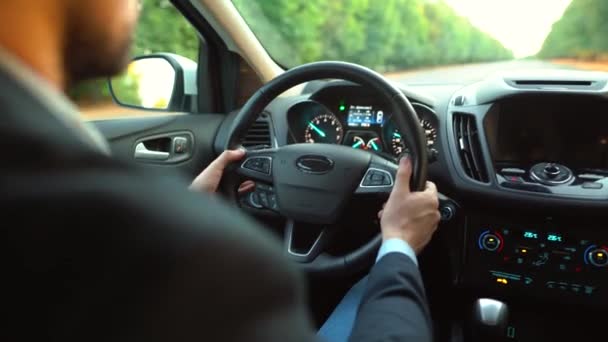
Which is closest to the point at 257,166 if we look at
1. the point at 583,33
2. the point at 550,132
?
the point at 550,132

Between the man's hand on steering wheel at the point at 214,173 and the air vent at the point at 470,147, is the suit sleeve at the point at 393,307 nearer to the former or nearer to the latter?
the man's hand on steering wheel at the point at 214,173

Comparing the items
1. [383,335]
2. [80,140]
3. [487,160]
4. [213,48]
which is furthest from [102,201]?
[213,48]

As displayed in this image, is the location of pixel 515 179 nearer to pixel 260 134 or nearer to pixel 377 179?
pixel 377 179

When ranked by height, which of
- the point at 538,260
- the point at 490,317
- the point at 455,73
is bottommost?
the point at 490,317

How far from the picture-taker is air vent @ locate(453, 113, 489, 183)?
2.57 meters

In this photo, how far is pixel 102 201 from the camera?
0.70m

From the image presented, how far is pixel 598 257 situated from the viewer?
2486mm

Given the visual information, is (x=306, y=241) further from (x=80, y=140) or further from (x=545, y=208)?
(x=80, y=140)

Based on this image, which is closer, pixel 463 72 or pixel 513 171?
pixel 513 171

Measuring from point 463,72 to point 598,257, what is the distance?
1.03m

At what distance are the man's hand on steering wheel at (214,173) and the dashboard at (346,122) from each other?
1.57 feet

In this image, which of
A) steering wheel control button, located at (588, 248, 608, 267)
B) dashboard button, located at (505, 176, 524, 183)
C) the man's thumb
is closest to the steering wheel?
the man's thumb

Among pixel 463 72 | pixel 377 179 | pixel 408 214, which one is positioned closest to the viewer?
pixel 408 214

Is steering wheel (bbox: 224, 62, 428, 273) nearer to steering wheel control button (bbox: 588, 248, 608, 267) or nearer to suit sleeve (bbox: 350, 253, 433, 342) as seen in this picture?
suit sleeve (bbox: 350, 253, 433, 342)
